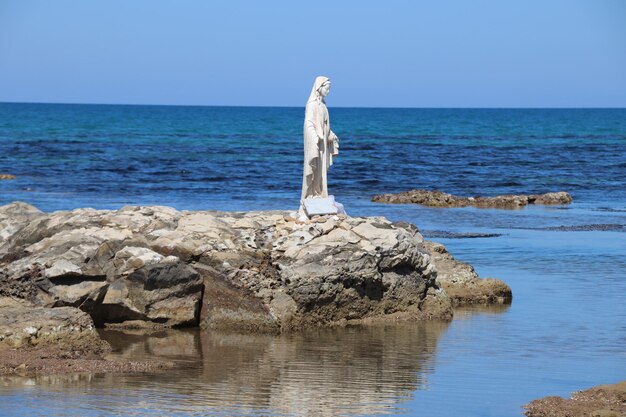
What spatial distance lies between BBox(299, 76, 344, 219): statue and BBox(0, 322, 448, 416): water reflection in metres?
2.12

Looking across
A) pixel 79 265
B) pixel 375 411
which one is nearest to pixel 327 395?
pixel 375 411

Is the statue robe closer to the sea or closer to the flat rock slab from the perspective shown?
the flat rock slab

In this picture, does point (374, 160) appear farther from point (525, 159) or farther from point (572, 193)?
point (572, 193)

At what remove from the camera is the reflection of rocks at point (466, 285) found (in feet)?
59.5

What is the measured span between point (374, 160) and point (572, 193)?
17461mm

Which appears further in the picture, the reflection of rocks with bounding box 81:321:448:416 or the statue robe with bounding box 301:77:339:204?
the statue robe with bounding box 301:77:339:204

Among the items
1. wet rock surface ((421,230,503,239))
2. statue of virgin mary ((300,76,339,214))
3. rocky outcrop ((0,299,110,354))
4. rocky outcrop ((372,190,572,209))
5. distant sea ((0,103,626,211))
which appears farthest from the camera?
distant sea ((0,103,626,211))

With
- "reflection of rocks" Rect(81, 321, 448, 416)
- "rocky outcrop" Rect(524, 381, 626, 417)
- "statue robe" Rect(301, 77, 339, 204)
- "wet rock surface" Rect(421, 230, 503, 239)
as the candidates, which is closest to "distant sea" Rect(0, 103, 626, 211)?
"wet rock surface" Rect(421, 230, 503, 239)

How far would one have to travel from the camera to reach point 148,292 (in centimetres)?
1561

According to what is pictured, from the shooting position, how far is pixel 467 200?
36438 mm

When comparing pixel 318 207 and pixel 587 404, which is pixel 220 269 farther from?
pixel 587 404

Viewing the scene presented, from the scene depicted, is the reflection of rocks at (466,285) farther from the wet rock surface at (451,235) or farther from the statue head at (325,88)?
the wet rock surface at (451,235)

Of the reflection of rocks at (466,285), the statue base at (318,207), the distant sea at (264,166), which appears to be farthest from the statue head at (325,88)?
the distant sea at (264,166)

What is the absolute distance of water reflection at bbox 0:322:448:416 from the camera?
37.4ft
